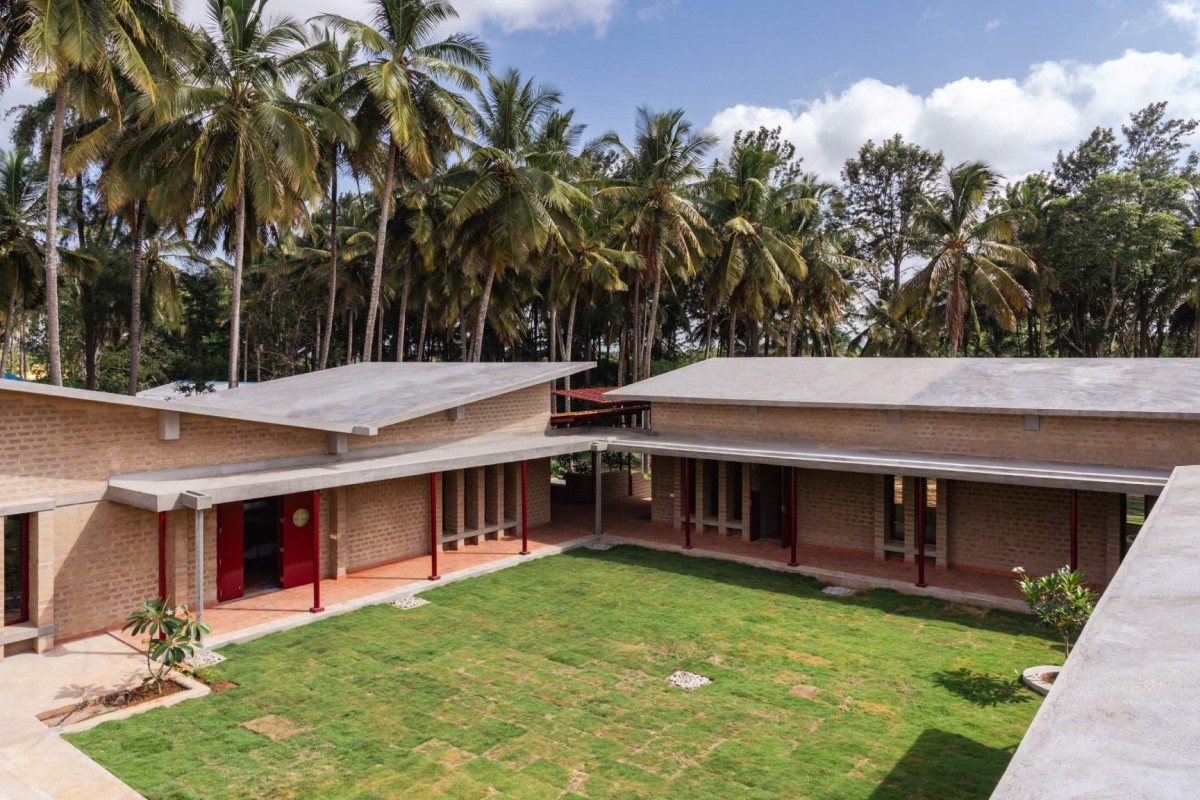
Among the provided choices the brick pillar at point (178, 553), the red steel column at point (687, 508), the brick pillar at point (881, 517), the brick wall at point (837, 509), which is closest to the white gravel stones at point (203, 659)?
the brick pillar at point (178, 553)

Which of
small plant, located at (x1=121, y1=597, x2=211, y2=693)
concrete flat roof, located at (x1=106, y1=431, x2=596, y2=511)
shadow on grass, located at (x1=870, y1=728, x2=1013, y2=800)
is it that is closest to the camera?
shadow on grass, located at (x1=870, y1=728, x2=1013, y2=800)

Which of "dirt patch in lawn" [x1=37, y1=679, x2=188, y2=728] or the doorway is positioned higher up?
the doorway

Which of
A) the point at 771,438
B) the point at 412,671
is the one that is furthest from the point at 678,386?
the point at 412,671

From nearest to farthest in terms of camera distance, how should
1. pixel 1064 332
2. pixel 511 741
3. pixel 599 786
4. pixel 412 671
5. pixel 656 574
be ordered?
pixel 599 786 → pixel 511 741 → pixel 412 671 → pixel 656 574 → pixel 1064 332

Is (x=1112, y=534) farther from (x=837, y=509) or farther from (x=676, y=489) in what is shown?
(x=676, y=489)

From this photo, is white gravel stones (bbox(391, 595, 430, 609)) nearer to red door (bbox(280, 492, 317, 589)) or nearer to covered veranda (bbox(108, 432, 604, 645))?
covered veranda (bbox(108, 432, 604, 645))

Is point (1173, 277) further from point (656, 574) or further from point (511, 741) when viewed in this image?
point (511, 741)

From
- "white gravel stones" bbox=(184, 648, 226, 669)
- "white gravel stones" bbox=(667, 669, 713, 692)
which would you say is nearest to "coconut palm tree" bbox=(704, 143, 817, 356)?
"white gravel stones" bbox=(667, 669, 713, 692)
